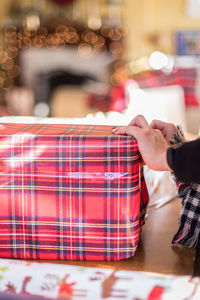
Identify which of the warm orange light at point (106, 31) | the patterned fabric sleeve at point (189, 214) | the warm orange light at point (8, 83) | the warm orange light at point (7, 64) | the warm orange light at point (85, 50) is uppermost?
the warm orange light at point (106, 31)

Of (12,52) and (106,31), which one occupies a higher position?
(106,31)

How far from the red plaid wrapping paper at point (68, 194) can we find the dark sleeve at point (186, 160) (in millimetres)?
86

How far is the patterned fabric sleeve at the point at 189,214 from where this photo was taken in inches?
39.7

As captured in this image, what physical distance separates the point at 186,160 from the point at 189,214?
0.72ft

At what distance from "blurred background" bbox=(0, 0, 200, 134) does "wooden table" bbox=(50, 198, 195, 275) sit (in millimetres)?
3950

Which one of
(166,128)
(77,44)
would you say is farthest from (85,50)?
(166,128)

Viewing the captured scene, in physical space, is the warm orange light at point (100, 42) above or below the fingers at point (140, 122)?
above

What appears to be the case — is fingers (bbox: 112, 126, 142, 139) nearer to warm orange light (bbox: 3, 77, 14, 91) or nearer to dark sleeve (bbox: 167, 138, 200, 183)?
dark sleeve (bbox: 167, 138, 200, 183)

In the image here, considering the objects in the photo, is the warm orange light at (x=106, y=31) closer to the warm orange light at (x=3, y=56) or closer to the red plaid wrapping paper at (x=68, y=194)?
the warm orange light at (x=3, y=56)

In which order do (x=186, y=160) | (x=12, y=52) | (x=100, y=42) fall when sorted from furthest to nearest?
(x=100, y=42)
(x=12, y=52)
(x=186, y=160)

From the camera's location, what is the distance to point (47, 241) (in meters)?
0.97

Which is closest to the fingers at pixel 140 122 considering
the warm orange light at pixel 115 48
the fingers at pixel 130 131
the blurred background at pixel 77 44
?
the fingers at pixel 130 131

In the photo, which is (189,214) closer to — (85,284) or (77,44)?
(85,284)

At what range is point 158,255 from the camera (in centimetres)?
102
